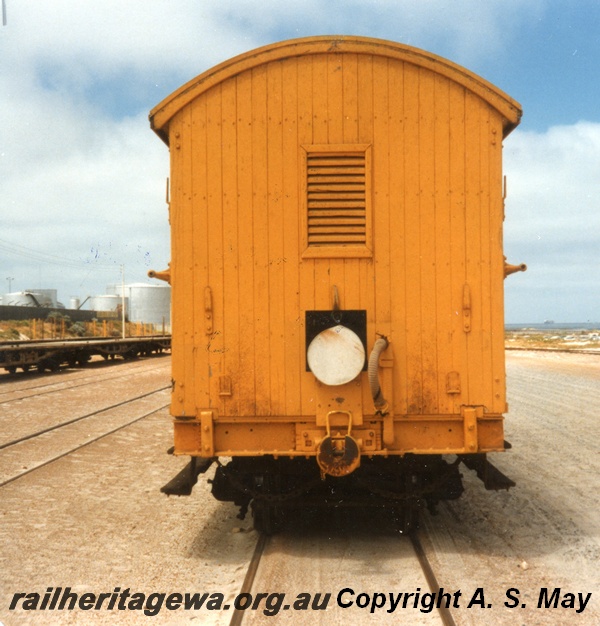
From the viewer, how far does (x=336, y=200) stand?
4.76m

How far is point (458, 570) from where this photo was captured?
4.51 meters

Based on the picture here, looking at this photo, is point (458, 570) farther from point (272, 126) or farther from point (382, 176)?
point (272, 126)

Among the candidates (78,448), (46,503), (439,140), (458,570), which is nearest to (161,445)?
(78,448)

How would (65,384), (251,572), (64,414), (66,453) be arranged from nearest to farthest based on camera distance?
(251,572), (66,453), (64,414), (65,384)

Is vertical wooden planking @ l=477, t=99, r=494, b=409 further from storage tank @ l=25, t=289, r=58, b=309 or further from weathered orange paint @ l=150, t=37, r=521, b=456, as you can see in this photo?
storage tank @ l=25, t=289, r=58, b=309

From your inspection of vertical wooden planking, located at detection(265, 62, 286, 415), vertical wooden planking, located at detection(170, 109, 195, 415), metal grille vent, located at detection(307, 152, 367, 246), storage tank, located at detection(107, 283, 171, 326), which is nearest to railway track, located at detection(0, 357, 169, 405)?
vertical wooden planking, located at detection(170, 109, 195, 415)

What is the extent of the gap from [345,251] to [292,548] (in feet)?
7.71

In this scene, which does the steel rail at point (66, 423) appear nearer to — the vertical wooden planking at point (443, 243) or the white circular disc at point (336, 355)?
the white circular disc at point (336, 355)

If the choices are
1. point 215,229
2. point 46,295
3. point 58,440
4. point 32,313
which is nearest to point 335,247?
point 215,229

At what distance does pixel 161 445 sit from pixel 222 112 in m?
6.15

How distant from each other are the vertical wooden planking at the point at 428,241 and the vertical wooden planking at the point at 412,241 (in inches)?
0.9

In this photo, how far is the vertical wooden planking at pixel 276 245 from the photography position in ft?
15.4

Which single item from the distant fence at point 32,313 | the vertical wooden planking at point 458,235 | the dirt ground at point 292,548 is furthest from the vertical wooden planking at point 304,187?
the distant fence at point 32,313

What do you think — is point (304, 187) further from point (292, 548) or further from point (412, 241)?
point (292, 548)
